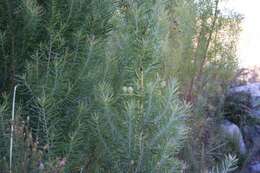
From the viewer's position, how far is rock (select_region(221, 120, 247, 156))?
4.98 metres

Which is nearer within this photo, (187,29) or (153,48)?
(153,48)

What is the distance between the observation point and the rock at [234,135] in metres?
4.98

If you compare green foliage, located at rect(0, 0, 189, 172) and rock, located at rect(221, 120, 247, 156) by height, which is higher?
green foliage, located at rect(0, 0, 189, 172)

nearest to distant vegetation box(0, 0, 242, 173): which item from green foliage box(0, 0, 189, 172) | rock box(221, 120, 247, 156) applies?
green foliage box(0, 0, 189, 172)

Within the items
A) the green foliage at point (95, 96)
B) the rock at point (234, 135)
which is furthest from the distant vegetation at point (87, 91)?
the rock at point (234, 135)

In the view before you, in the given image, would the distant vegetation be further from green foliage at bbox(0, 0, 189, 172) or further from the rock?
the rock

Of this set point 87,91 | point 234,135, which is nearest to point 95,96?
point 87,91

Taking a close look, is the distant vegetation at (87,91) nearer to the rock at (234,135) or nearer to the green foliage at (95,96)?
the green foliage at (95,96)

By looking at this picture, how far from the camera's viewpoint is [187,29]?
14.4 ft

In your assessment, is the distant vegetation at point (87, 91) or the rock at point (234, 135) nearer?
the distant vegetation at point (87, 91)

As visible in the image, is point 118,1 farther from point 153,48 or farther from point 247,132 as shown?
point 247,132

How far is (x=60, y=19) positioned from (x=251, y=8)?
6.26 metres

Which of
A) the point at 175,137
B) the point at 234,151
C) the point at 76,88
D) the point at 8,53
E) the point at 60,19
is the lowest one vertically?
the point at 234,151

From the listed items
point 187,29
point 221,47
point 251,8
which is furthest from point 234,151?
point 251,8
